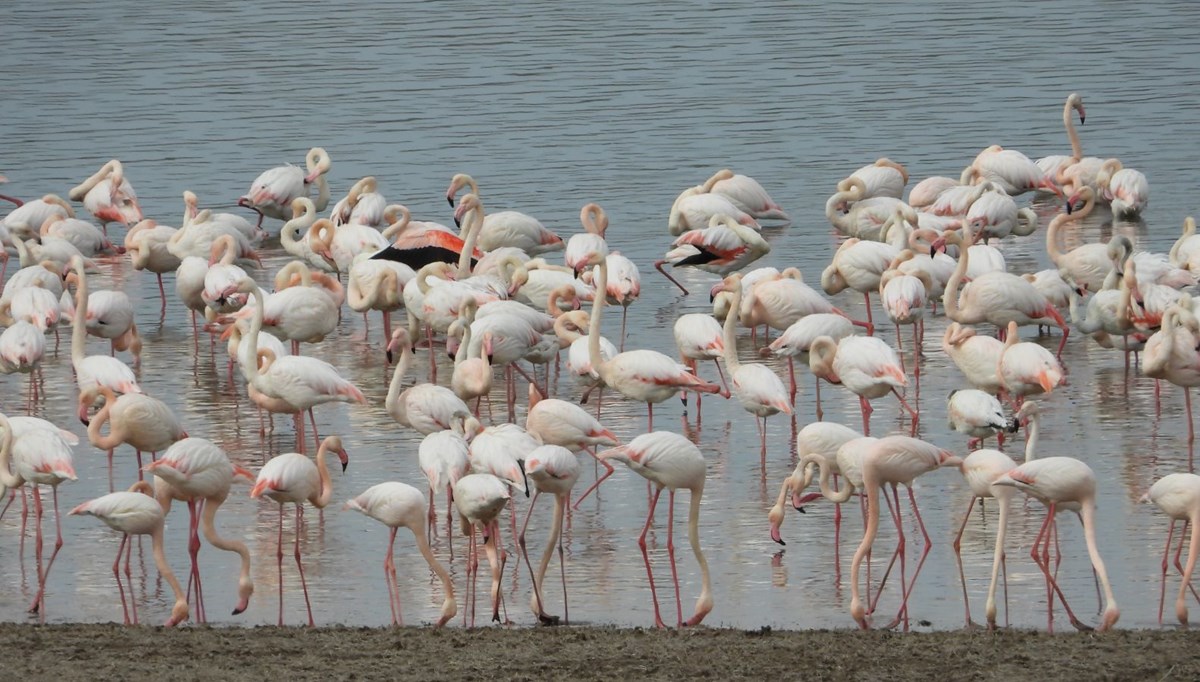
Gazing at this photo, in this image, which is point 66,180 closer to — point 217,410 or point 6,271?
point 6,271

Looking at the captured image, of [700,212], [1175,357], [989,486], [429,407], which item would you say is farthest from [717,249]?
[989,486]

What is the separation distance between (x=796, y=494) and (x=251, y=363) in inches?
124

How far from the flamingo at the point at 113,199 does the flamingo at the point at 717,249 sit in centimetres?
433

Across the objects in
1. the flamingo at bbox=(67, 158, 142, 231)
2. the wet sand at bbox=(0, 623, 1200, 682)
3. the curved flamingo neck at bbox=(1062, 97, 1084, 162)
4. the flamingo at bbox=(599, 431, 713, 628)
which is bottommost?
the wet sand at bbox=(0, 623, 1200, 682)

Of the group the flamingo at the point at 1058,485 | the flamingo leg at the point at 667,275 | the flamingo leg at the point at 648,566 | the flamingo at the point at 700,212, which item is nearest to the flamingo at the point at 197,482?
the flamingo leg at the point at 648,566

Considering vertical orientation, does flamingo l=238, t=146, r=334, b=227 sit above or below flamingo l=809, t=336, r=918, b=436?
above

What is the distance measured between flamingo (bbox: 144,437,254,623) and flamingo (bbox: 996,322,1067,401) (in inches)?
152

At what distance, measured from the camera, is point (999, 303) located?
11219 mm

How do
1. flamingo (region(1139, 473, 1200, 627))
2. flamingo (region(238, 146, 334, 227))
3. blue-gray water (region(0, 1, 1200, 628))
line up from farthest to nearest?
flamingo (region(238, 146, 334, 227)) → blue-gray water (region(0, 1, 1200, 628)) → flamingo (region(1139, 473, 1200, 627))

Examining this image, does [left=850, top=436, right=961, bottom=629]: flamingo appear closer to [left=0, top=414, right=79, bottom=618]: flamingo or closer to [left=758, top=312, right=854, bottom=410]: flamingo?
[left=758, top=312, right=854, bottom=410]: flamingo

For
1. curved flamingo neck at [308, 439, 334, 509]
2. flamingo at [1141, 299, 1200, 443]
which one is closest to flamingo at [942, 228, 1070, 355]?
flamingo at [1141, 299, 1200, 443]

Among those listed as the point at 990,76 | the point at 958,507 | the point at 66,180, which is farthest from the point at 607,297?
the point at 990,76

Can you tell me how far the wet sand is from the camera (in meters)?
6.50

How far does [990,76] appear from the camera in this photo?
856 inches
